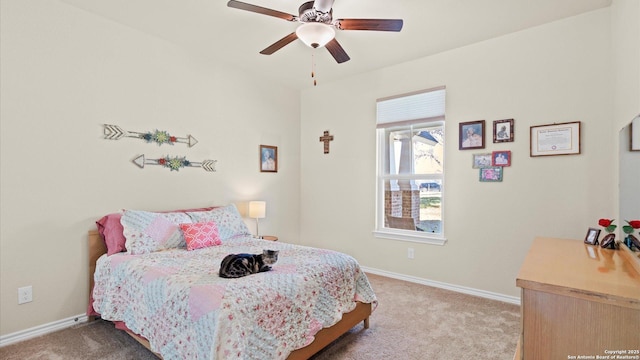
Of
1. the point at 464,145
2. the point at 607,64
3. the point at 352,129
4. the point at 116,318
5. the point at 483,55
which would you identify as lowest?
the point at 116,318

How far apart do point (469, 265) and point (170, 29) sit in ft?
12.7

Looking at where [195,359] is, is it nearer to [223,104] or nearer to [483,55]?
[223,104]

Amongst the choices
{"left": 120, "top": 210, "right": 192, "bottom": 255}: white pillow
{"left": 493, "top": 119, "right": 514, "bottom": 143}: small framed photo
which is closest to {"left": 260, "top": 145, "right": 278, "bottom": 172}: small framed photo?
{"left": 120, "top": 210, "right": 192, "bottom": 255}: white pillow

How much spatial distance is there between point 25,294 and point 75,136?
129cm

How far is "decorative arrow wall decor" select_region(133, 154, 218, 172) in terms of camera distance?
298 cm

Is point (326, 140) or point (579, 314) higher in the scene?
point (326, 140)

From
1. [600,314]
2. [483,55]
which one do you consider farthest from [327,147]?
[600,314]

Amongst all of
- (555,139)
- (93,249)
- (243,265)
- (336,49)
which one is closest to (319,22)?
(336,49)

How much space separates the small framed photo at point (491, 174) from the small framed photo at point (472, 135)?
0.25 metres

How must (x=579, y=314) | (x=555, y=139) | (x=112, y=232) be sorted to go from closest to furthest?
1. (x=579, y=314)
2. (x=112, y=232)
3. (x=555, y=139)

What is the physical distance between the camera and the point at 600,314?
1.17 meters

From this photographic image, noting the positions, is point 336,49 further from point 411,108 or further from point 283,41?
point 411,108

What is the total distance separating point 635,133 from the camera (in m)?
1.78

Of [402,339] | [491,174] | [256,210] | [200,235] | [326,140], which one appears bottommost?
[402,339]
